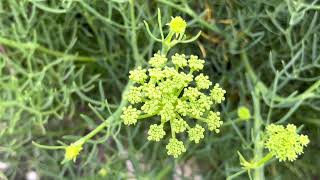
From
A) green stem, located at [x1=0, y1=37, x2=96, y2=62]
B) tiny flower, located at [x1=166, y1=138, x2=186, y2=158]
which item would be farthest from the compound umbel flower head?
green stem, located at [x1=0, y1=37, x2=96, y2=62]

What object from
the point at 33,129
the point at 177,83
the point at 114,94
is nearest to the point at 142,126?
the point at 114,94

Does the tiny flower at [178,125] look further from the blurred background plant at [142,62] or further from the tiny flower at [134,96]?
A: the blurred background plant at [142,62]

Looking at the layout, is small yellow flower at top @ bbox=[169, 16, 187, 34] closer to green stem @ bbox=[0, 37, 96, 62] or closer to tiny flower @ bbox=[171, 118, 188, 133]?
tiny flower @ bbox=[171, 118, 188, 133]

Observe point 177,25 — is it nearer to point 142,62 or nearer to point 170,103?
point 170,103

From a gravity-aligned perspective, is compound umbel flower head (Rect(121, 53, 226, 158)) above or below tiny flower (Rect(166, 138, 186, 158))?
above

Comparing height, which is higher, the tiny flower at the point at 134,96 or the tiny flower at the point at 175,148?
the tiny flower at the point at 134,96

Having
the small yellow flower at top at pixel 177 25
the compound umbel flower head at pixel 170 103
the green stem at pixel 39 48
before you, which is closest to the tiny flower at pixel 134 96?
the compound umbel flower head at pixel 170 103

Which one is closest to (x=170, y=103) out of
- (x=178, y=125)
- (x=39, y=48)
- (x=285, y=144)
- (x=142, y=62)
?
(x=178, y=125)

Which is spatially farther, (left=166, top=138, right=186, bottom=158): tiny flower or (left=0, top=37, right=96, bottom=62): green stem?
(left=0, top=37, right=96, bottom=62): green stem

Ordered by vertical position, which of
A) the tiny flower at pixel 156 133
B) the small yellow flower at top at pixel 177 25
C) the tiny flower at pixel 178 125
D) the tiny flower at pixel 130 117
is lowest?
the tiny flower at pixel 156 133

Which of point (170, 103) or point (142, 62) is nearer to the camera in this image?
point (170, 103)


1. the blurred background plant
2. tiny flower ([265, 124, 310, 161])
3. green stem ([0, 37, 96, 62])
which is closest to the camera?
tiny flower ([265, 124, 310, 161])

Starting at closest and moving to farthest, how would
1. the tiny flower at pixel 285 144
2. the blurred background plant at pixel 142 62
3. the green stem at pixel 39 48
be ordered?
the tiny flower at pixel 285 144, the green stem at pixel 39 48, the blurred background plant at pixel 142 62
